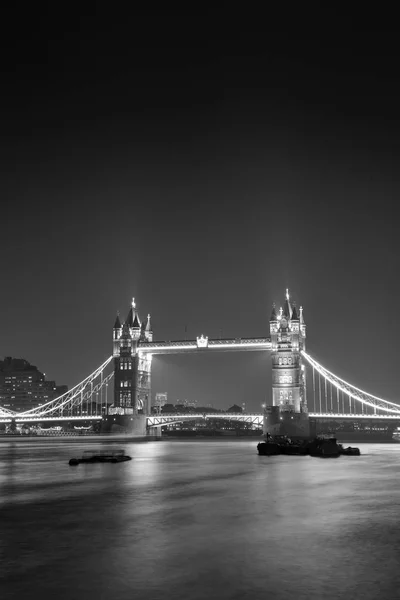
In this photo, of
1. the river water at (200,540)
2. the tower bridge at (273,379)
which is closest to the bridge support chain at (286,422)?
the tower bridge at (273,379)

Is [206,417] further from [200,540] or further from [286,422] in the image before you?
[200,540]

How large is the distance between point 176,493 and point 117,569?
55.4 feet

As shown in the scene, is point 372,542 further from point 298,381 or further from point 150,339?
point 150,339

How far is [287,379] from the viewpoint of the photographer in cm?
11812

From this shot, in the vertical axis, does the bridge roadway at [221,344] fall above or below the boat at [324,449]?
above

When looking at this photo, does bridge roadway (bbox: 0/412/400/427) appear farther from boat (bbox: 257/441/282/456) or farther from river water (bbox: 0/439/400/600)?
river water (bbox: 0/439/400/600)

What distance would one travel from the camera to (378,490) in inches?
1280

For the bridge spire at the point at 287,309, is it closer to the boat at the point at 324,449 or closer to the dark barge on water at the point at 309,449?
the dark barge on water at the point at 309,449

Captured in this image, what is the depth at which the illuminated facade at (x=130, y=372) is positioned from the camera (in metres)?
129

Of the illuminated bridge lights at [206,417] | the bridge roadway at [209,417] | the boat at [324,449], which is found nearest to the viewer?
the boat at [324,449]

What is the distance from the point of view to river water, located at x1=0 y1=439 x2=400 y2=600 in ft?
43.6

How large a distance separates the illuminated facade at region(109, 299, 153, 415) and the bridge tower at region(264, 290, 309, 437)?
27.4 m

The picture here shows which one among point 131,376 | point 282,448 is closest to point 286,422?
point 131,376

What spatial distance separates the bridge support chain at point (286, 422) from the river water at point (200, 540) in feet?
248
